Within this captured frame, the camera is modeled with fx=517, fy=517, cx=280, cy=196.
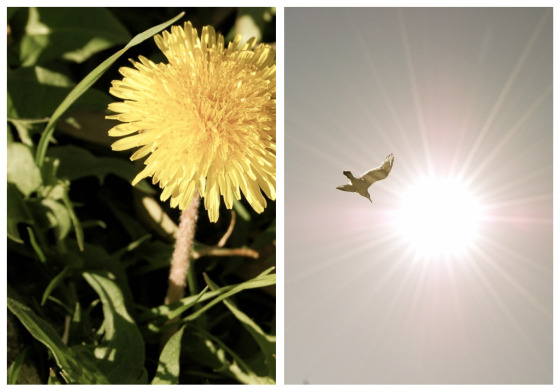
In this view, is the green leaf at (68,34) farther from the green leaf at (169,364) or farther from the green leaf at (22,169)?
the green leaf at (169,364)

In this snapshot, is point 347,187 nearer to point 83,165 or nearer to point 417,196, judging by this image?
point 417,196

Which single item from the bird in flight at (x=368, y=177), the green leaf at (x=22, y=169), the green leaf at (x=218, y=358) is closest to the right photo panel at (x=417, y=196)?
the bird in flight at (x=368, y=177)

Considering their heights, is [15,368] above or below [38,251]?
below

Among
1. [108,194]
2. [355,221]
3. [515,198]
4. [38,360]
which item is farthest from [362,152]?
[38,360]

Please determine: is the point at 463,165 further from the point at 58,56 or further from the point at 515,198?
the point at 58,56

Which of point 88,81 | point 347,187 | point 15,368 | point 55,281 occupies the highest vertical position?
point 88,81

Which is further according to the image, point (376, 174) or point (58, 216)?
point (58, 216)

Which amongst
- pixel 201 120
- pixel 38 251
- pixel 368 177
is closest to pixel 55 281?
pixel 38 251
